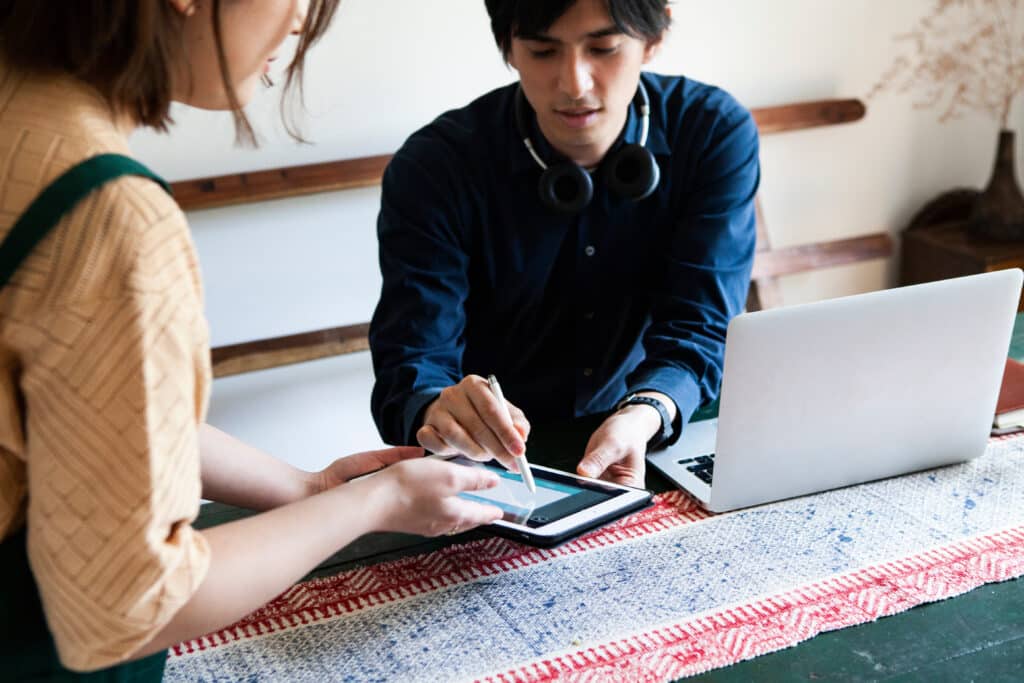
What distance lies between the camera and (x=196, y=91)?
0.77 meters

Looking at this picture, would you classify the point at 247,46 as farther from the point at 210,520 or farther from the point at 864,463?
the point at 864,463

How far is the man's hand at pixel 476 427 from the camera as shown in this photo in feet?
3.75

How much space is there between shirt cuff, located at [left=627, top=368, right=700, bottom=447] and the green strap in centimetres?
83

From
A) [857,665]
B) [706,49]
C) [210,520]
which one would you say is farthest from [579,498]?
[706,49]

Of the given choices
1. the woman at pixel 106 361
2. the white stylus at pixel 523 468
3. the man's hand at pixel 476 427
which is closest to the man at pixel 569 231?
the man's hand at pixel 476 427

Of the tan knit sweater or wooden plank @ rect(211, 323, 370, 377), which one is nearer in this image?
the tan knit sweater

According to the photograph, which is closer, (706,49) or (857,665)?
(857,665)

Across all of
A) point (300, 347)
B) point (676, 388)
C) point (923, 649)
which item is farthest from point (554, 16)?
point (300, 347)

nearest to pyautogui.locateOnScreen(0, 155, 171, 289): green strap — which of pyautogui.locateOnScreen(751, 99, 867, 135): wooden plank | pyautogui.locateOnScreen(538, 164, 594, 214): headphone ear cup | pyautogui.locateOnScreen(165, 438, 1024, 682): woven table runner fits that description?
pyautogui.locateOnScreen(165, 438, 1024, 682): woven table runner

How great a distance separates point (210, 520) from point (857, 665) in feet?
2.36

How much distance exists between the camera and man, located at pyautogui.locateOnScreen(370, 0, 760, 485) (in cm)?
148

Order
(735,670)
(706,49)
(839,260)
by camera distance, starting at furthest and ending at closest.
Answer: (839,260), (706,49), (735,670)

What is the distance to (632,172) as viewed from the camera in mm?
1604

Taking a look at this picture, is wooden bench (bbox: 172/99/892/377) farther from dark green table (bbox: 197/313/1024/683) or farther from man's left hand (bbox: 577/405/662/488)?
dark green table (bbox: 197/313/1024/683)
